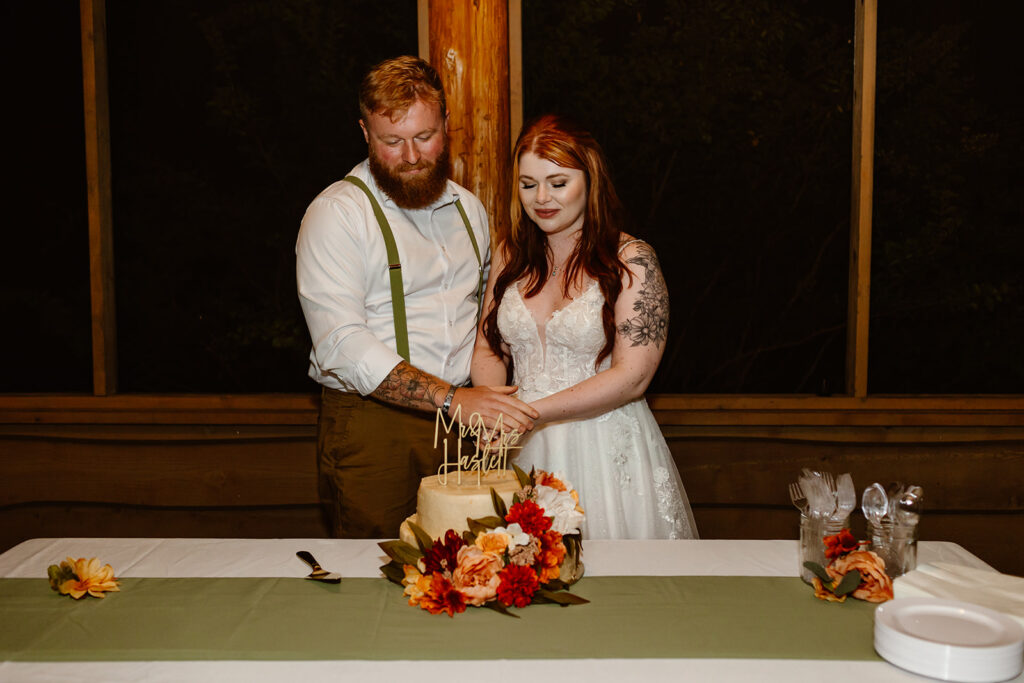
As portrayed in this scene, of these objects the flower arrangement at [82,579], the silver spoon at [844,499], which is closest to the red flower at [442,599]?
the flower arrangement at [82,579]

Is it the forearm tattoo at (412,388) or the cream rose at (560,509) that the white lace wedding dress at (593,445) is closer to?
the forearm tattoo at (412,388)

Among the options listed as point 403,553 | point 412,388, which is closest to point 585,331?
point 412,388

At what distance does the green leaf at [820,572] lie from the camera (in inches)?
59.4

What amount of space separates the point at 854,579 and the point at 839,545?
3.5 inches

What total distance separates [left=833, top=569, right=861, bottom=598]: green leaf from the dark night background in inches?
85.5

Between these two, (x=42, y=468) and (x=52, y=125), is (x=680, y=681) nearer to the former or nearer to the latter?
(x=42, y=468)

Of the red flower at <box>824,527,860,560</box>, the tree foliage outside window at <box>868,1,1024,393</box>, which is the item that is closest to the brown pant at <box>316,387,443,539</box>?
the red flower at <box>824,527,860,560</box>

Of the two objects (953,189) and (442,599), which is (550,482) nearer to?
(442,599)

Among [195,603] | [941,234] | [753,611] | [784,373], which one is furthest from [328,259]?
[941,234]

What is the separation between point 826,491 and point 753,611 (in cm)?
26

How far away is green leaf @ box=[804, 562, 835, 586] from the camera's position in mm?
1509

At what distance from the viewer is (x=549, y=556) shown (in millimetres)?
1504

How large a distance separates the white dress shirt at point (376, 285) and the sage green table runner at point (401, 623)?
86cm

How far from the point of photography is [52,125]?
140 inches
